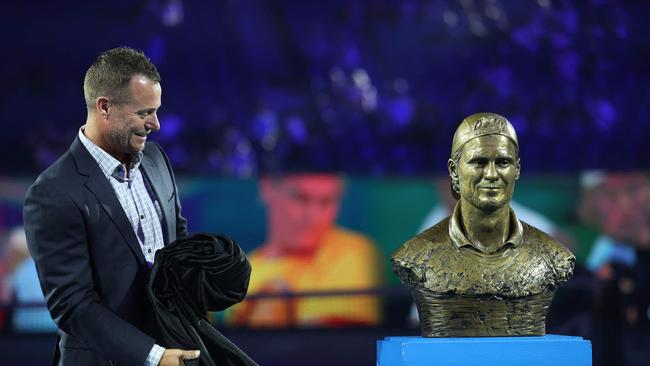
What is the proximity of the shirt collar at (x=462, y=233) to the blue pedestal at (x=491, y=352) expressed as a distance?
1.01ft

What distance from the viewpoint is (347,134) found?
5.54 meters

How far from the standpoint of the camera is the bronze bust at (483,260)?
3.01m

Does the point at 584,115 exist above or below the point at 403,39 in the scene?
below

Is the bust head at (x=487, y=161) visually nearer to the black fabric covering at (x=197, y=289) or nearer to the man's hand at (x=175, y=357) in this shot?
the black fabric covering at (x=197, y=289)

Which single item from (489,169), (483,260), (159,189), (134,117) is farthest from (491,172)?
(134,117)

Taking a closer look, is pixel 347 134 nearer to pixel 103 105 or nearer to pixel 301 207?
pixel 301 207

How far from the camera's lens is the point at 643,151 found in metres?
5.62

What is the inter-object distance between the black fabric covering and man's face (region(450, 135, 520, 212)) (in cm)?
86

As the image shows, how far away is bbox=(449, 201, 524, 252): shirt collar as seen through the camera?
3094 mm

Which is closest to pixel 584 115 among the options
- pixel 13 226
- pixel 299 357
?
pixel 299 357

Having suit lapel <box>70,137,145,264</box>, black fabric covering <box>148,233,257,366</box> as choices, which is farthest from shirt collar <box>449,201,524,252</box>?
suit lapel <box>70,137,145,264</box>

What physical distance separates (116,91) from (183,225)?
502 mm

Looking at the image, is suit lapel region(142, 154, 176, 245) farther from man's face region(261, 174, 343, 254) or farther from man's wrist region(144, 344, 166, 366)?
man's face region(261, 174, 343, 254)

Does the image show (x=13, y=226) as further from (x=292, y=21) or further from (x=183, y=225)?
(x=183, y=225)
